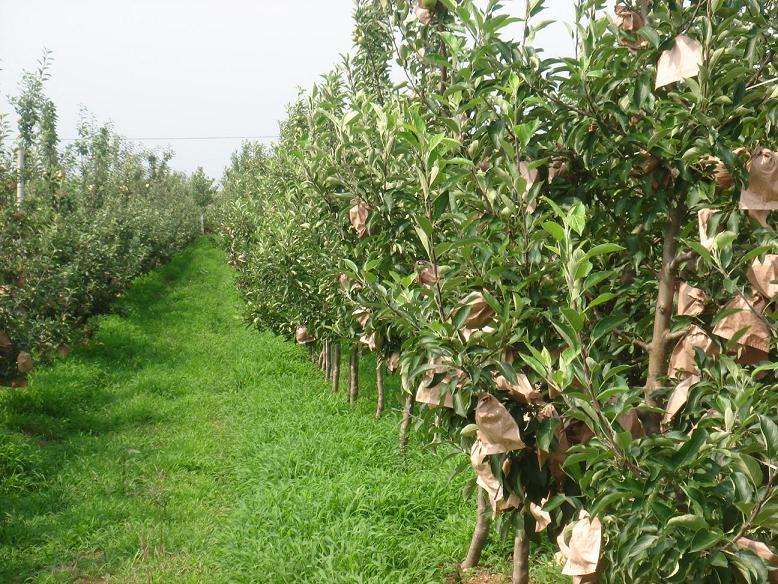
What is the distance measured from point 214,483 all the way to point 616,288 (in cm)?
458

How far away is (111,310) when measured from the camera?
13.2m

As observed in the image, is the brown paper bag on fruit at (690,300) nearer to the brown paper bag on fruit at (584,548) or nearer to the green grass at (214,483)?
the brown paper bag on fruit at (584,548)

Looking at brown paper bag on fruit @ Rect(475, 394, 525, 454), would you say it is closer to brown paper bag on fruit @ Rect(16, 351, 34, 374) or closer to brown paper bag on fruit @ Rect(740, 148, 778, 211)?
brown paper bag on fruit @ Rect(740, 148, 778, 211)

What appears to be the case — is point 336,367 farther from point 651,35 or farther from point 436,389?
point 651,35

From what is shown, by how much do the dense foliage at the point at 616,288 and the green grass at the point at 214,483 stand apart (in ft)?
5.50

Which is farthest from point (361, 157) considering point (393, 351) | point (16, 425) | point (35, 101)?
point (35, 101)

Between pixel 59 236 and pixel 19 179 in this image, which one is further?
pixel 59 236

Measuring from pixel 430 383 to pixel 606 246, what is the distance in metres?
0.88

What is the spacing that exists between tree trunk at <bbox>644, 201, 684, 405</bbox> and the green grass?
6.31 ft

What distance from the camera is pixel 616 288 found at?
8.45ft

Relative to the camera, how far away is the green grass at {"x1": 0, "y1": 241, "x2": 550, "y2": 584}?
418 cm

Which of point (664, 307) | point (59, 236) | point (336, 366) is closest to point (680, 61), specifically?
point (664, 307)

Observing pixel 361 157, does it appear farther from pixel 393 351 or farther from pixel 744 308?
pixel 744 308

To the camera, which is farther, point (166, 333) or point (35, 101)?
point (35, 101)
